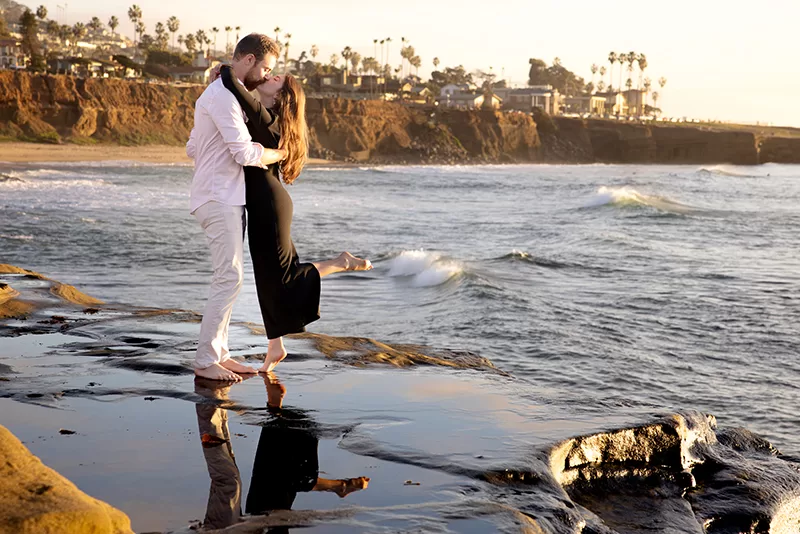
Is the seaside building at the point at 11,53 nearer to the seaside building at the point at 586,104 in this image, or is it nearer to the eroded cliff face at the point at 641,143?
the eroded cliff face at the point at 641,143

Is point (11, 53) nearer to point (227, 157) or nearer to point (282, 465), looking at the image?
point (227, 157)

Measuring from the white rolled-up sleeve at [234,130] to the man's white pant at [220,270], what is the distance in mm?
311

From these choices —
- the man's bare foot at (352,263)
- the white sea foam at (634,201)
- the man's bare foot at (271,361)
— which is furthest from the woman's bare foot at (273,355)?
the white sea foam at (634,201)

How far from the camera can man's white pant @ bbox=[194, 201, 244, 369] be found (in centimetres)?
458

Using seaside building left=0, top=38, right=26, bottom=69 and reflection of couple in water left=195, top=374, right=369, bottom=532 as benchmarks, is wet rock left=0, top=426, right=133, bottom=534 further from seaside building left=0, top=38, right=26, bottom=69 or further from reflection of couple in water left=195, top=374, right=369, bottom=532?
seaside building left=0, top=38, right=26, bottom=69

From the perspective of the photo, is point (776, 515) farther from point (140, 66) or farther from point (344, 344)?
point (140, 66)

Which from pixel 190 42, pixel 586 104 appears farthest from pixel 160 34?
pixel 586 104

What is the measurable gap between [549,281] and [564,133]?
100588mm

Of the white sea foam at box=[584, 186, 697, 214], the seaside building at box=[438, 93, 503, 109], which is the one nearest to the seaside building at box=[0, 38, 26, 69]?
the seaside building at box=[438, 93, 503, 109]

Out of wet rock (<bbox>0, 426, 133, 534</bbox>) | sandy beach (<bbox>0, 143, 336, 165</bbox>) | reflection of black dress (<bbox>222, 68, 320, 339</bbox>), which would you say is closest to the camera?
wet rock (<bbox>0, 426, 133, 534</bbox>)

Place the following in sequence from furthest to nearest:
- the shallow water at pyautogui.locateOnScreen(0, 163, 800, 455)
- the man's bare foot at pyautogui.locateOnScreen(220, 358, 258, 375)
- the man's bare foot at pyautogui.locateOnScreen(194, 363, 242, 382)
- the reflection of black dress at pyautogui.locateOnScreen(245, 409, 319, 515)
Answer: the shallow water at pyautogui.locateOnScreen(0, 163, 800, 455) → the man's bare foot at pyautogui.locateOnScreen(220, 358, 258, 375) → the man's bare foot at pyautogui.locateOnScreen(194, 363, 242, 382) → the reflection of black dress at pyautogui.locateOnScreen(245, 409, 319, 515)

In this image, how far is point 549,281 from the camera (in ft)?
45.9

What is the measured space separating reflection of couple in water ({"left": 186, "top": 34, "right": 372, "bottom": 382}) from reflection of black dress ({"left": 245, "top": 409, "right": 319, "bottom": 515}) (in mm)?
839

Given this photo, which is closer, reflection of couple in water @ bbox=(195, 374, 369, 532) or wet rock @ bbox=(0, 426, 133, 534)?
wet rock @ bbox=(0, 426, 133, 534)
